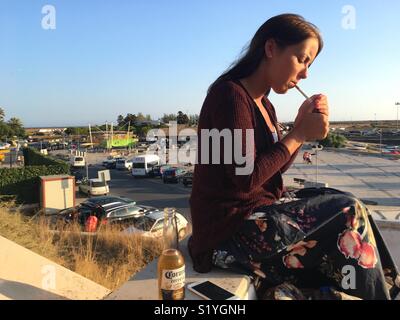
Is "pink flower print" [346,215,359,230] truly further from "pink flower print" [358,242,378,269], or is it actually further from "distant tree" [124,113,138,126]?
"distant tree" [124,113,138,126]

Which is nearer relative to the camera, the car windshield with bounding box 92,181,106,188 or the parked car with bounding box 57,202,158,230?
the parked car with bounding box 57,202,158,230

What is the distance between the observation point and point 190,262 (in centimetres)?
203

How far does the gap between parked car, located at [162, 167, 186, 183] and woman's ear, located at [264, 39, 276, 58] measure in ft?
88.0

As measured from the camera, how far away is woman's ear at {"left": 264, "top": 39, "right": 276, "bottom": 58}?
1.87m

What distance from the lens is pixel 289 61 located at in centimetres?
186

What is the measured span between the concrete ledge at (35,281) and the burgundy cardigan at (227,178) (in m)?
1.20

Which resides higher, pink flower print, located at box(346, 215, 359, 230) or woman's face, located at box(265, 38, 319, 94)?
woman's face, located at box(265, 38, 319, 94)

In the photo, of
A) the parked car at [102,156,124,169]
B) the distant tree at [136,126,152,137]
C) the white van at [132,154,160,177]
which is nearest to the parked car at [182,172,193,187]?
the white van at [132,154,160,177]

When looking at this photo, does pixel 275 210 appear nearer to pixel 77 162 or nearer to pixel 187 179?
pixel 187 179

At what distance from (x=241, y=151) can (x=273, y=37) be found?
649mm

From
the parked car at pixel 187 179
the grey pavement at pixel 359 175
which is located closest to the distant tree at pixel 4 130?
the parked car at pixel 187 179

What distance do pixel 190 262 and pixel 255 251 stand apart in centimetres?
45

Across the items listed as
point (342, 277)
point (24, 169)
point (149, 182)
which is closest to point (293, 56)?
point (342, 277)
